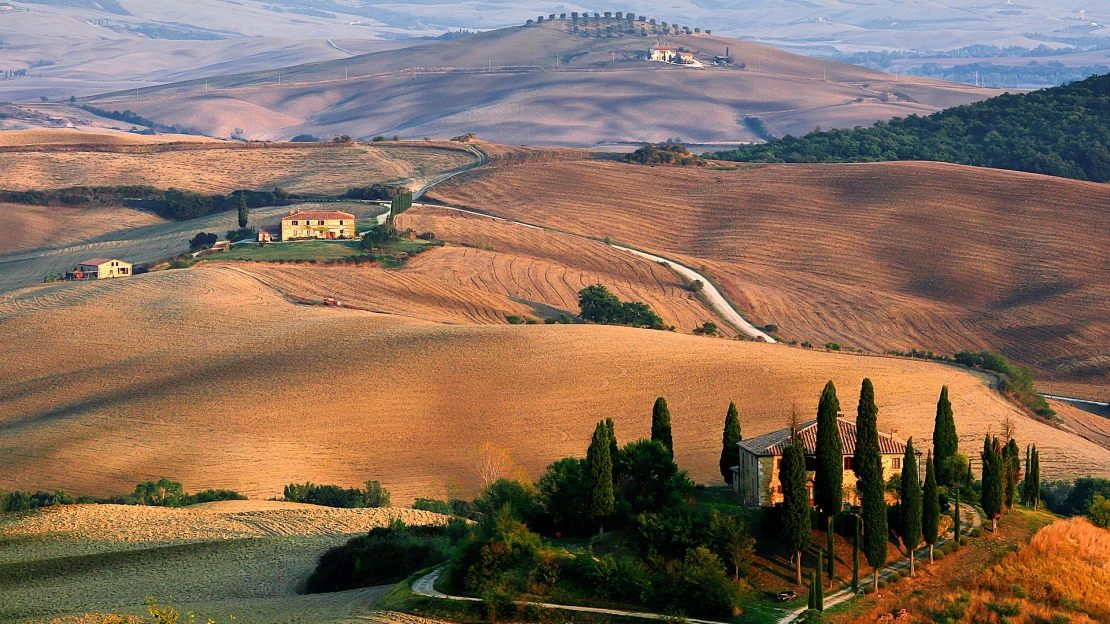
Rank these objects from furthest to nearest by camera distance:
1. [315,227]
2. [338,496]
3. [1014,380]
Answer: [315,227] < [1014,380] < [338,496]

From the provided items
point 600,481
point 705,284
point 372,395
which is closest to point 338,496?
point 372,395

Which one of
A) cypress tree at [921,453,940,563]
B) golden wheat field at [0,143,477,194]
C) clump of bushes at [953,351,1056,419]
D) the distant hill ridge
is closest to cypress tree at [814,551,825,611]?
cypress tree at [921,453,940,563]

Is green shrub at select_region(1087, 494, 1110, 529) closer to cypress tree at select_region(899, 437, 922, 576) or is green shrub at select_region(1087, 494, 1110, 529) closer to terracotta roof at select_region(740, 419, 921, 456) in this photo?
terracotta roof at select_region(740, 419, 921, 456)

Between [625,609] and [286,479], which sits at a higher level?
[625,609]

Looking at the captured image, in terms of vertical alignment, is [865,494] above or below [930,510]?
above

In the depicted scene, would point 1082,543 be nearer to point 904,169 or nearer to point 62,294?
point 62,294

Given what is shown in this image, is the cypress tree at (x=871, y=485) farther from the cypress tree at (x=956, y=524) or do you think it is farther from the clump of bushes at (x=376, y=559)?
the clump of bushes at (x=376, y=559)

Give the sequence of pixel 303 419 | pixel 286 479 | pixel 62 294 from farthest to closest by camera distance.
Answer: pixel 62 294 < pixel 303 419 < pixel 286 479

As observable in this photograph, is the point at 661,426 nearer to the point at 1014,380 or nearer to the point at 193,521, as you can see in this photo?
the point at 193,521

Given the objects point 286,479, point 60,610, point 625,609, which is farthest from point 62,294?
point 625,609
